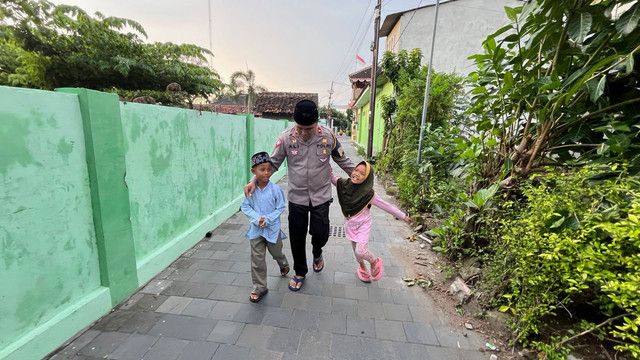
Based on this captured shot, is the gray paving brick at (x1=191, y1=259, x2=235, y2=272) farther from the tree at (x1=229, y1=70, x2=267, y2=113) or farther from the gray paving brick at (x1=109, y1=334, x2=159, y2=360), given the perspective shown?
the tree at (x1=229, y1=70, x2=267, y2=113)

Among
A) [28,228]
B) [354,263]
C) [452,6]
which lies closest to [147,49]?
[28,228]

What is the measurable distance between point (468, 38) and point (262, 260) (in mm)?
10444

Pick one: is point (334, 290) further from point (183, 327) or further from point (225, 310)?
point (183, 327)

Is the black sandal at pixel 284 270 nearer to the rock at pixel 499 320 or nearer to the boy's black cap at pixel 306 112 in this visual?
the boy's black cap at pixel 306 112

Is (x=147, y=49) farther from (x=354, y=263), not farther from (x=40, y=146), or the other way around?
(x=354, y=263)

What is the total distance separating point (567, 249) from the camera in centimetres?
162

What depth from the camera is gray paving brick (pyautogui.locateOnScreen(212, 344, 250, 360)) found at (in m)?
1.88

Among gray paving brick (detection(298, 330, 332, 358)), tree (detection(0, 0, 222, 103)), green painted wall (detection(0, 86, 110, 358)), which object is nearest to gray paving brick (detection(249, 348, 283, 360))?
gray paving brick (detection(298, 330, 332, 358))

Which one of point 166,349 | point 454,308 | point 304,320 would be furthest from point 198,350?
point 454,308

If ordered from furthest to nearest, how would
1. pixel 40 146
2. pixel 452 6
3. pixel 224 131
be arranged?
pixel 452 6, pixel 224 131, pixel 40 146

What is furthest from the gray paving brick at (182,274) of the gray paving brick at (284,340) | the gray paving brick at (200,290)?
the gray paving brick at (284,340)

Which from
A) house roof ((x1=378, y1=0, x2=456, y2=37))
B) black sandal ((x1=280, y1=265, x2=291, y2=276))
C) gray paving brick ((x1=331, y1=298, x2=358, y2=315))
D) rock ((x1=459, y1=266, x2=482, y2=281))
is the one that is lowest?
gray paving brick ((x1=331, y1=298, x2=358, y2=315))

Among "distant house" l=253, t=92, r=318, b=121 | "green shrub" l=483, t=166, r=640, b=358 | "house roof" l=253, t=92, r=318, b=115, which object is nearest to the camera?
"green shrub" l=483, t=166, r=640, b=358

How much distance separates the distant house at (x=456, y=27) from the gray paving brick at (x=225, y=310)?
9993 mm
